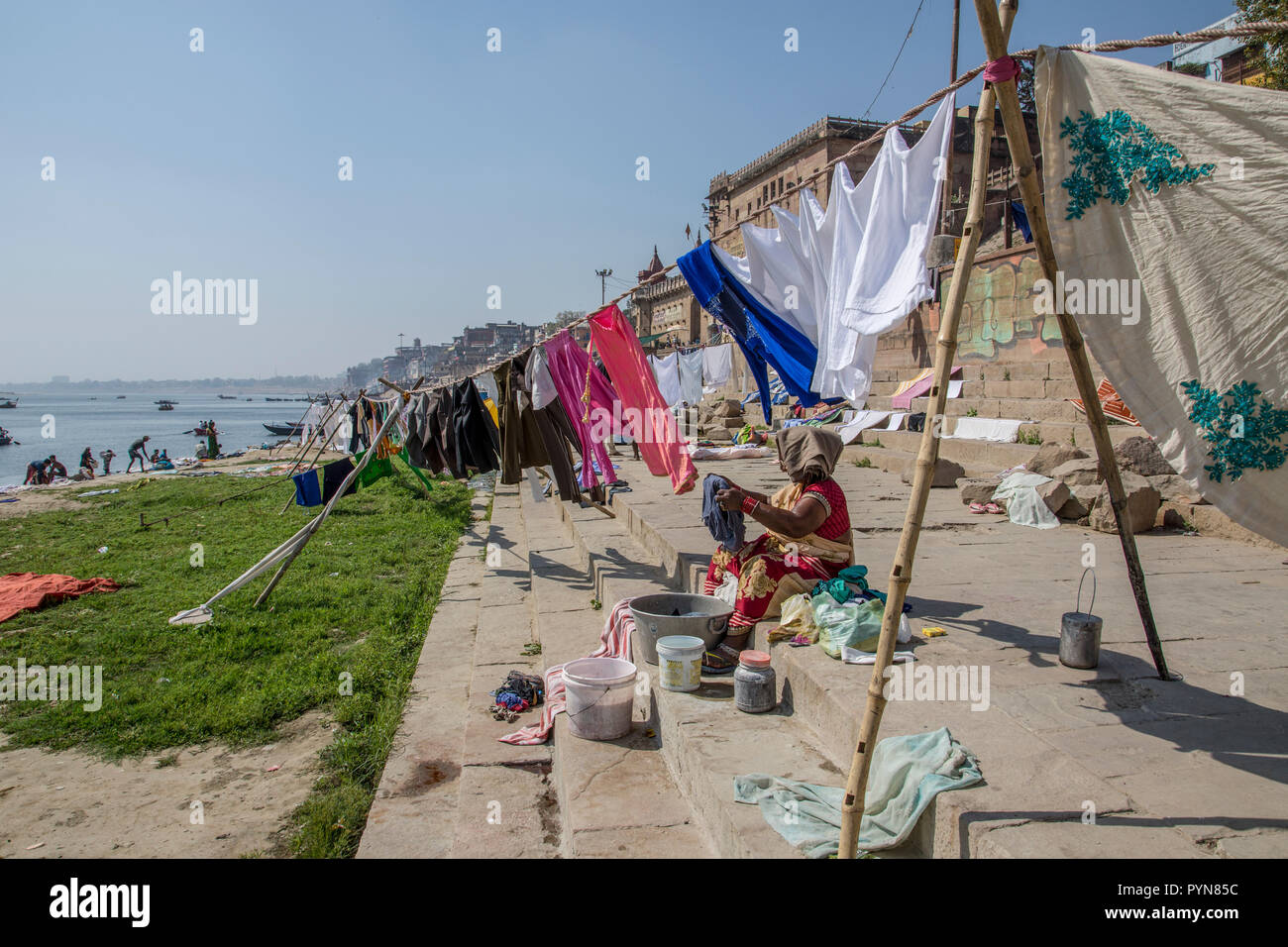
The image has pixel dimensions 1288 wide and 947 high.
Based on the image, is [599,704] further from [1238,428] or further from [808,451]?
[1238,428]

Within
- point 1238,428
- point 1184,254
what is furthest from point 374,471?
point 1238,428

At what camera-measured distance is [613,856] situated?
113 inches

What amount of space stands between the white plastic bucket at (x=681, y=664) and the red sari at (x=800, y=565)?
532 mm

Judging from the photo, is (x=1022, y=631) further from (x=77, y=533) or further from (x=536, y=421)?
(x=77, y=533)

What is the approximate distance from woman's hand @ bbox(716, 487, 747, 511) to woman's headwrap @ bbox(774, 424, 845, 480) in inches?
12.3

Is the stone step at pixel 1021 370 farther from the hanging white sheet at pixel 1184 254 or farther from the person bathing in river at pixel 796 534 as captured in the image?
the hanging white sheet at pixel 1184 254

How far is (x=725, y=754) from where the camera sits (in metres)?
3.17

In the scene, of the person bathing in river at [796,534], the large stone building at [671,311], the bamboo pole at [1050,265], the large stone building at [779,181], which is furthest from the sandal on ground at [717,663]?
the large stone building at [671,311]

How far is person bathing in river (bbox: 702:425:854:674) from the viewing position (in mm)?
4164

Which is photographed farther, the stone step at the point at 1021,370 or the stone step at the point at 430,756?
the stone step at the point at 1021,370

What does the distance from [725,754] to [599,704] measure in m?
0.96

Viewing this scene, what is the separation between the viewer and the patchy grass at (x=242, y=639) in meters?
4.91

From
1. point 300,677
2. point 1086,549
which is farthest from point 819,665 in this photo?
point 300,677
